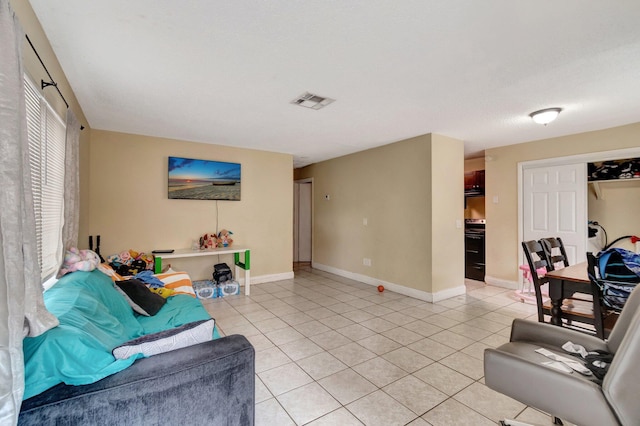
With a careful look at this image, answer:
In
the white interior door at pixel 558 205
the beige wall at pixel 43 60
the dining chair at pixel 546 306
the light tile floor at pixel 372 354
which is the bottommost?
the light tile floor at pixel 372 354

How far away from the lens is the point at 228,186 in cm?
472

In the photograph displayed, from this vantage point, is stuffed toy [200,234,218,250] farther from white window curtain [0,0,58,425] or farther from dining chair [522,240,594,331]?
dining chair [522,240,594,331]

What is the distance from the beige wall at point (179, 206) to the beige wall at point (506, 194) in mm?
3506

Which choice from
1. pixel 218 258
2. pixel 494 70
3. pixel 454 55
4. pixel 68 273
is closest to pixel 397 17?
pixel 454 55

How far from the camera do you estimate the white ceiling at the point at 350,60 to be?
62.6 inches

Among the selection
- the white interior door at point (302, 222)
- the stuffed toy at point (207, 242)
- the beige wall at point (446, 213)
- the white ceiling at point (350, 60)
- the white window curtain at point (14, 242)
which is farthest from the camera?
the white interior door at point (302, 222)

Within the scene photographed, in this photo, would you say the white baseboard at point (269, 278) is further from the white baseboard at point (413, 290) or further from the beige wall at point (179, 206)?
the white baseboard at point (413, 290)

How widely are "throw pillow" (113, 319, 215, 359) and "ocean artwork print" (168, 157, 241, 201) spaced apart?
3410 millimetres

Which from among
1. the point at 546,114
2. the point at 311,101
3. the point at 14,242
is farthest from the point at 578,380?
the point at 546,114

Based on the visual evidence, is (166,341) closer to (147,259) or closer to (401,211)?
(147,259)

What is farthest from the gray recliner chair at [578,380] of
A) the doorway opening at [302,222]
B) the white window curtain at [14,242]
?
the doorway opening at [302,222]

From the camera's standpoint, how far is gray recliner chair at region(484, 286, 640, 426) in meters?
1.03

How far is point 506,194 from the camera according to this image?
473cm

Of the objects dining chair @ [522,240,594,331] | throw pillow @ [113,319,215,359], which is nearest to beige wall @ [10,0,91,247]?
throw pillow @ [113,319,215,359]
